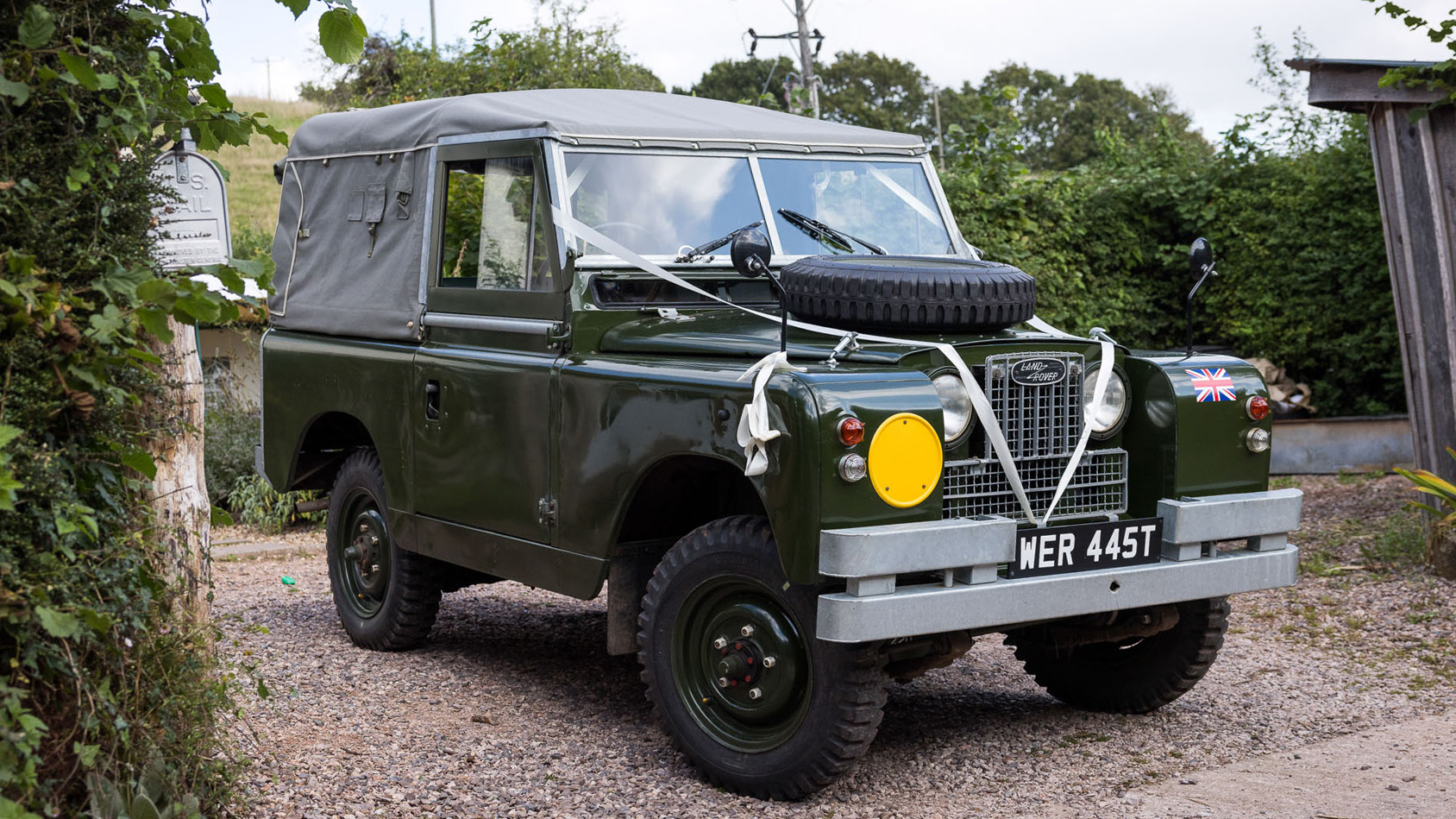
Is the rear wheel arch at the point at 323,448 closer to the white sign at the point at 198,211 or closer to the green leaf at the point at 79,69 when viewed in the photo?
the white sign at the point at 198,211

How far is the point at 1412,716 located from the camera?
5.37m

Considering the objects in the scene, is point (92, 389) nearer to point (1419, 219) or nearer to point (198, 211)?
point (198, 211)

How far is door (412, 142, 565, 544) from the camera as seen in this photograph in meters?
5.18

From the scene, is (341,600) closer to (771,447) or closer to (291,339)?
(291,339)

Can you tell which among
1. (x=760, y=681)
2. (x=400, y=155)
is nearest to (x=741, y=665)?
(x=760, y=681)

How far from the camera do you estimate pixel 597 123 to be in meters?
5.42

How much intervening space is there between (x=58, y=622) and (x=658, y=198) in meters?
2.93

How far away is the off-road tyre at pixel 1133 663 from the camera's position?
5.09m

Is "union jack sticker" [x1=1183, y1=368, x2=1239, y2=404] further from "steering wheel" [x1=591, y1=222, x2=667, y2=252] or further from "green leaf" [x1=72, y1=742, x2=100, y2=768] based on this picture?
"green leaf" [x1=72, y1=742, x2=100, y2=768]

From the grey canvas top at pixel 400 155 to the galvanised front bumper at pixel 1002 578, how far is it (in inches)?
84.5

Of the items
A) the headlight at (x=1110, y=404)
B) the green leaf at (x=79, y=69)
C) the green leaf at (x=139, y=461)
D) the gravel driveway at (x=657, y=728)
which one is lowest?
the gravel driveway at (x=657, y=728)

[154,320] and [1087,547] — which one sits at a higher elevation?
[154,320]

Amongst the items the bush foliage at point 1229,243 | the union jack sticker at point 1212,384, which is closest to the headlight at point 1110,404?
the union jack sticker at point 1212,384

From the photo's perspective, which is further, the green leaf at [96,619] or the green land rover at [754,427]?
the green land rover at [754,427]
